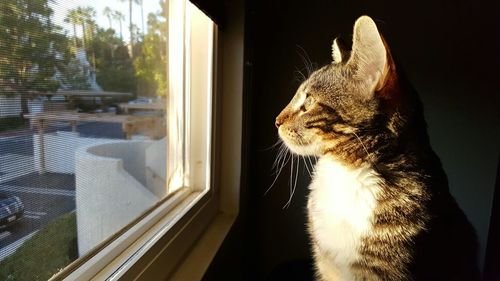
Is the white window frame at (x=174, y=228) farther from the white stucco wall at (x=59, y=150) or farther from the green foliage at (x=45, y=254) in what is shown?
the white stucco wall at (x=59, y=150)

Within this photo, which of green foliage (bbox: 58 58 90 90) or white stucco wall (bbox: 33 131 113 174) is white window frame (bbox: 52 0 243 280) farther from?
green foliage (bbox: 58 58 90 90)

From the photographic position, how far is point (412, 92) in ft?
2.32

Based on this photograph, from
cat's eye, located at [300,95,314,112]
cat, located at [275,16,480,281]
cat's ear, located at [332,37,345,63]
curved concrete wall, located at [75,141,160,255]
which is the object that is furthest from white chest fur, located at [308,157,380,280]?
curved concrete wall, located at [75,141,160,255]

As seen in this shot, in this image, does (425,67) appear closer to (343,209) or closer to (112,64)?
(343,209)

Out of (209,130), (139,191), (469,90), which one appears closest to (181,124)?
(209,130)

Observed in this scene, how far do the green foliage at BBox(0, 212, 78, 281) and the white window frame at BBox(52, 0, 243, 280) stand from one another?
20mm

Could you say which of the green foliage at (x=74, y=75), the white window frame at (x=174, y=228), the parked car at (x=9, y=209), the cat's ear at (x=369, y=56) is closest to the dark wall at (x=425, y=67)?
the white window frame at (x=174, y=228)

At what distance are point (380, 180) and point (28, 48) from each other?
2.01 ft

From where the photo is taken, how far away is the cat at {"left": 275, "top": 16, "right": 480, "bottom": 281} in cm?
63

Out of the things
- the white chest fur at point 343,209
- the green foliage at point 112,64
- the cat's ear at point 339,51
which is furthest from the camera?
the cat's ear at point 339,51

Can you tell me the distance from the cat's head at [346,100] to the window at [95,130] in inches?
13.0

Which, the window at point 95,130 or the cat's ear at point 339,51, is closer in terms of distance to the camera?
the window at point 95,130

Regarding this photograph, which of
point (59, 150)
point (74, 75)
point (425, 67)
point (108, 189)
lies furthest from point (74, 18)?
point (425, 67)

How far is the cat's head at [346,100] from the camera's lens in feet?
1.98
